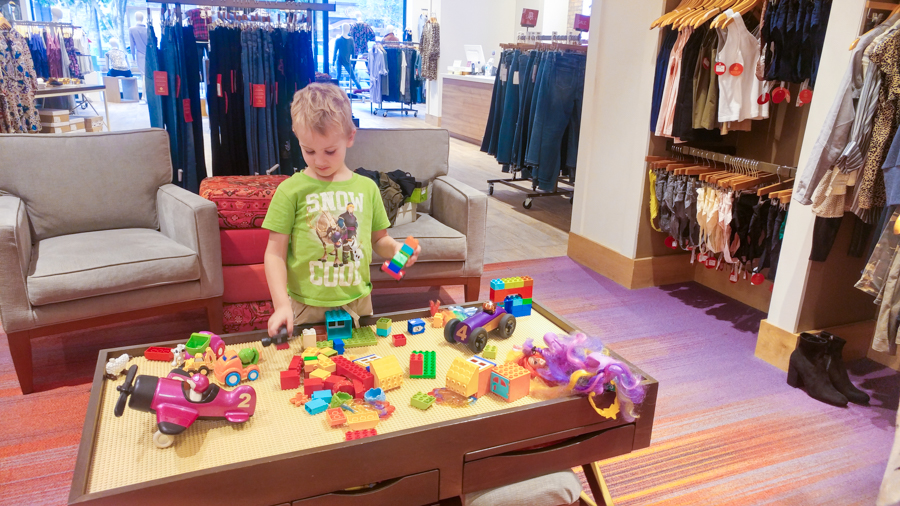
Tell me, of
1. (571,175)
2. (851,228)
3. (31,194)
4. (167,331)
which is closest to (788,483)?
(851,228)

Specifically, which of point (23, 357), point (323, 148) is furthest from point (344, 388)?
point (23, 357)

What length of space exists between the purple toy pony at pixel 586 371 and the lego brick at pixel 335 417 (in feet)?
1.48

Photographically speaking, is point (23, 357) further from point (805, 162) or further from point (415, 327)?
point (805, 162)

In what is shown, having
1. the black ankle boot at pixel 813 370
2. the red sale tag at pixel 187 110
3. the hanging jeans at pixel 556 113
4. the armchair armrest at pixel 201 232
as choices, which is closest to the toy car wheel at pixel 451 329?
the armchair armrest at pixel 201 232

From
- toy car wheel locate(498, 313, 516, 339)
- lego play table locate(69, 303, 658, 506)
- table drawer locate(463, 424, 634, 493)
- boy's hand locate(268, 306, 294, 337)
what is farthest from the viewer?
toy car wheel locate(498, 313, 516, 339)

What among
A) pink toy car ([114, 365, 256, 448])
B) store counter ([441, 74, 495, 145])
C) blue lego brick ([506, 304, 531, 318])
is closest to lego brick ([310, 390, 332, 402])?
pink toy car ([114, 365, 256, 448])

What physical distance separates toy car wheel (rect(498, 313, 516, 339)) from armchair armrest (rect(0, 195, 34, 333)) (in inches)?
67.7

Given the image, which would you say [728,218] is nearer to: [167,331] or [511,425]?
[511,425]

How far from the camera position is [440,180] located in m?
3.21

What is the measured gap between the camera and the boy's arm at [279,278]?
4.91 feet

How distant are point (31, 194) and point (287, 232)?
1.64m

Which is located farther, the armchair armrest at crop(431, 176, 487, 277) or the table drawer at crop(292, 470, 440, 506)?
the armchair armrest at crop(431, 176, 487, 277)

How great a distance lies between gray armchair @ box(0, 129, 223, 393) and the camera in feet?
7.16

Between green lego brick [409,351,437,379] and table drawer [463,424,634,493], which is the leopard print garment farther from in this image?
green lego brick [409,351,437,379]
